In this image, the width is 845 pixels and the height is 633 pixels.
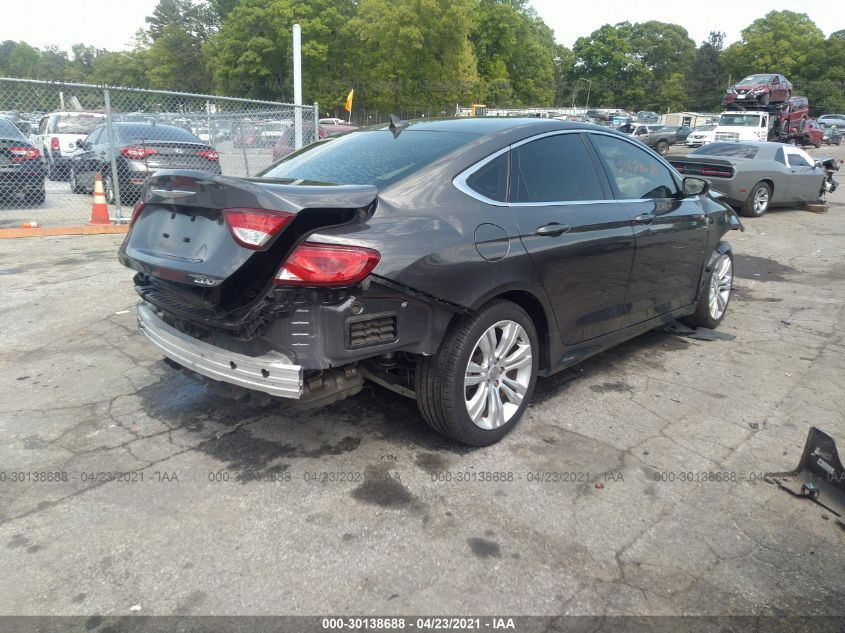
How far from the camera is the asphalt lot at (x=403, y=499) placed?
7.52 feet

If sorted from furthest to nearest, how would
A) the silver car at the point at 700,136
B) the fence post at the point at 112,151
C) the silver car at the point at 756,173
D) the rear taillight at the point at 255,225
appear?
the silver car at the point at 700,136 < the silver car at the point at 756,173 < the fence post at the point at 112,151 < the rear taillight at the point at 255,225

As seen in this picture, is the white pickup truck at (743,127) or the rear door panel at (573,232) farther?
the white pickup truck at (743,127)

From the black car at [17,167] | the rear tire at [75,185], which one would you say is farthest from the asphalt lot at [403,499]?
the rear tire at [75,185]

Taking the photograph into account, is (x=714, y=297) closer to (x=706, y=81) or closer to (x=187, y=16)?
(x=187, y=16)

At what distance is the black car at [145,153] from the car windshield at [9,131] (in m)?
1.16

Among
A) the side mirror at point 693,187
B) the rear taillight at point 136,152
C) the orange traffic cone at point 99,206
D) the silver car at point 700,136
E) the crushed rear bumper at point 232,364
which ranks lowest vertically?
the orange traffic cone at point 99,206

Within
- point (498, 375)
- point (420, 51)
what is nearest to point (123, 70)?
point (420, 51)

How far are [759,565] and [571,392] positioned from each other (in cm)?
173

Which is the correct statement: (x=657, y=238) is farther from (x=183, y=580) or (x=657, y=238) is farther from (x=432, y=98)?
(x=432, y=98)

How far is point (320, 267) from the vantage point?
2588mm

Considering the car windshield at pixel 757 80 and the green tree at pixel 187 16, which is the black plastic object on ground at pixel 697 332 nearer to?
the car windshield at pixel 757 80

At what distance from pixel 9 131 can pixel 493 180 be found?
10260 millimetres

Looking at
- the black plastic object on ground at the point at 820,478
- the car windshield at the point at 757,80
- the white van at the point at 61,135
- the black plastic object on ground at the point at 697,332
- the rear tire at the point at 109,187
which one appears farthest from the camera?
the car windshield at the point at 757,80

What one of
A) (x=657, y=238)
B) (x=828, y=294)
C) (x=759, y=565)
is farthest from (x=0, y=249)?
(x=828, y=294)
